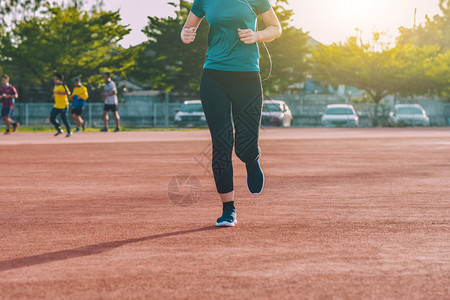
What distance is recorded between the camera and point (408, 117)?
131 feet

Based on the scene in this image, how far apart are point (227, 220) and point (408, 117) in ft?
117

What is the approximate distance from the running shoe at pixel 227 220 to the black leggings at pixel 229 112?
19cm

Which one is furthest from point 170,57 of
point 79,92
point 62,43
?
point 79,92

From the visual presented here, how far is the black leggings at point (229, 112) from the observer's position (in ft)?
18.6

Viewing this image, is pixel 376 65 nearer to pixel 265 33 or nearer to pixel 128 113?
pixel 128 113

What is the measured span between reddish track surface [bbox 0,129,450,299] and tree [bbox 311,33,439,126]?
41155mm

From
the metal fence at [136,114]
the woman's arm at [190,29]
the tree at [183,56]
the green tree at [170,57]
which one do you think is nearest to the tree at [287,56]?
the tree at [183,56]

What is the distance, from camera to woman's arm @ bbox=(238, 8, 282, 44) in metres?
5.51

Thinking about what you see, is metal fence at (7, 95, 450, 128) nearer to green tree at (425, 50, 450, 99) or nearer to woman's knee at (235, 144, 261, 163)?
green tree at (425, 50, 450, 99)

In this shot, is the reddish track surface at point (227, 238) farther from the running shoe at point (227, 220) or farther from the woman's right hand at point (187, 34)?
the woman's right hand at point (187, 34)

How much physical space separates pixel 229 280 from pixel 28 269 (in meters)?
1.17

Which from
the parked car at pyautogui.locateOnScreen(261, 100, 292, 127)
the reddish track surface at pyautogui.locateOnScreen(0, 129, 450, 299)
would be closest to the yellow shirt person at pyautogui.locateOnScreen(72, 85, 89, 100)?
the reddish track surface at pyautogui.locateOnScreen(0, 129, 450, 299)

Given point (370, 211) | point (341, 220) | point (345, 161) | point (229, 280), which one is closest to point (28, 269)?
point (229, 280)

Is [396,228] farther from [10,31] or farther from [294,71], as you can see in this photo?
[294,71]
